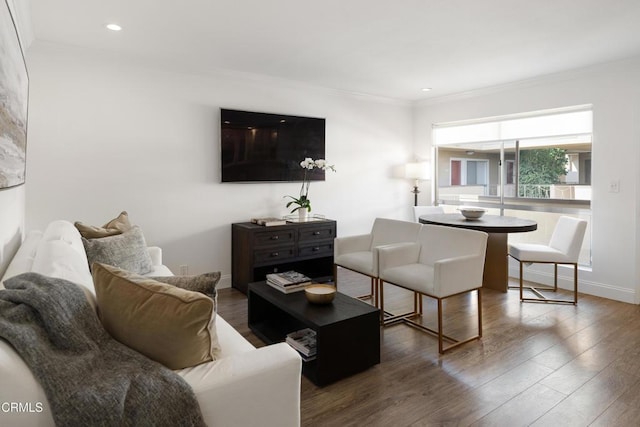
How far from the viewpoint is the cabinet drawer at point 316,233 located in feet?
14.2

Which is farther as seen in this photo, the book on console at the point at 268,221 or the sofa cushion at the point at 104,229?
the book on console at the point at 268,221

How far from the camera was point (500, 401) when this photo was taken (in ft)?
6.97

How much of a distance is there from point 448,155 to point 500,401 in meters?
4.12

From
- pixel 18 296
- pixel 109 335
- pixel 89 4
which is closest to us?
pixel 18 296

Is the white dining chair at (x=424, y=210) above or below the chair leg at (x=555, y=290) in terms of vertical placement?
above

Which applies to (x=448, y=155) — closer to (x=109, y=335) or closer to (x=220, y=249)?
(x=220, y=249)

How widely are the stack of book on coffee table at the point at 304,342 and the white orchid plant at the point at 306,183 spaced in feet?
6.49

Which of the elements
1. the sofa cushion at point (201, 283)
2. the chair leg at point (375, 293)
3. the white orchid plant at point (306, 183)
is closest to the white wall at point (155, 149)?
the white orchid plant at point (306, 183)

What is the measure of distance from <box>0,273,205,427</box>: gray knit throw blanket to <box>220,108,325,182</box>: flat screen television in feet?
10.1

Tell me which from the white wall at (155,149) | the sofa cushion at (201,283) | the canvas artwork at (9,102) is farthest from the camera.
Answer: the white wall at (155,149)

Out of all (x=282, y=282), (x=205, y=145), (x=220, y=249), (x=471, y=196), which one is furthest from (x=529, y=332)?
(x=205, y=145)

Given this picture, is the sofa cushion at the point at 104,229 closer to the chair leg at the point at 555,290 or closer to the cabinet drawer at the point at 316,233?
the cabinet drawer at the point at 316,233

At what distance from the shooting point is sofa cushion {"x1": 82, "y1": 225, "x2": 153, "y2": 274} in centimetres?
260

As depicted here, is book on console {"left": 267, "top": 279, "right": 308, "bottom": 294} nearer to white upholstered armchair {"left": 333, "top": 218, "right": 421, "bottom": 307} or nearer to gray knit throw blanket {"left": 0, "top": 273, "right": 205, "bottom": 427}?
white upholstered armchair {"left": 333, "top": 218, "right": 421, "bottom": 307}
